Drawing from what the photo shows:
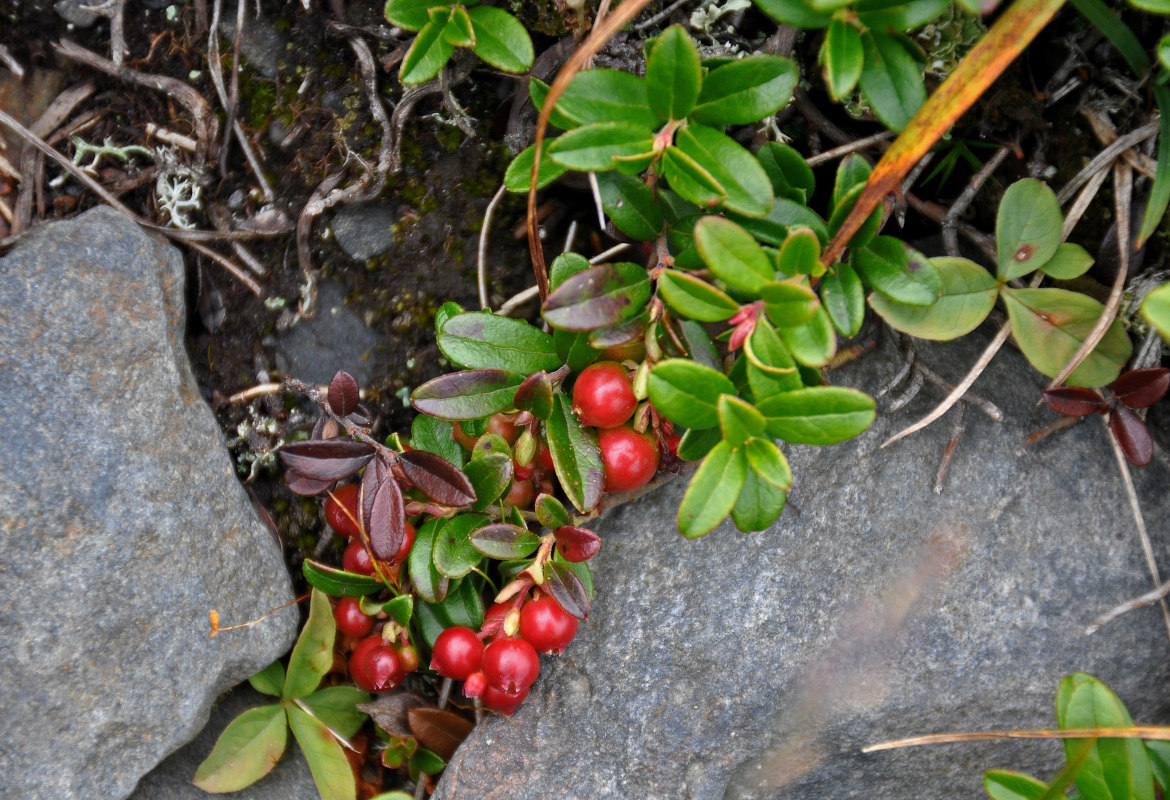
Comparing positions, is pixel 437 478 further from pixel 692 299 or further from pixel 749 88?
pixel 749 88

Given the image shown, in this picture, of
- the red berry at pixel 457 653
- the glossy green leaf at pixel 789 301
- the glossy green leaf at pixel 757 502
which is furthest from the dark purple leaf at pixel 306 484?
the glossy green leaf at pixel 789 301

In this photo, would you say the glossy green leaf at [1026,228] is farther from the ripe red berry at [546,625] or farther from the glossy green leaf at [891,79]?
the ripe red berry at [546,625]

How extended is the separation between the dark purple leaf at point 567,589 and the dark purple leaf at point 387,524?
42 centimetres

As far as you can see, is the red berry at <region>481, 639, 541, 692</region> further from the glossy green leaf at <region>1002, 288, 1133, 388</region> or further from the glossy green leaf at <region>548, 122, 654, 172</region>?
the glossy green leaf at <region>1002, 288, 1133, 388</region>

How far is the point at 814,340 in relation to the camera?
196cm

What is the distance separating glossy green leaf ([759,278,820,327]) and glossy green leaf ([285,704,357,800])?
1840mm

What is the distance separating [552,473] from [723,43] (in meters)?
1.34

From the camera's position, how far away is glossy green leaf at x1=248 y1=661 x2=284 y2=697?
2.70 metres

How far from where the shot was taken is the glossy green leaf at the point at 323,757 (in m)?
2.60

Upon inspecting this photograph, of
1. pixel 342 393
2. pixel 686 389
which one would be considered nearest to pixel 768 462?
pixel 686 389

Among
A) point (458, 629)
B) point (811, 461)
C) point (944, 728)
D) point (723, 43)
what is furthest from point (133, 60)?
point (944, 728)

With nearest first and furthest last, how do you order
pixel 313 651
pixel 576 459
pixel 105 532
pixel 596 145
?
pixel 596 145 → pixel 576 459 → pixel 105 532 → pixel 313 651

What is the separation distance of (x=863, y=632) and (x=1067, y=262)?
114 cm

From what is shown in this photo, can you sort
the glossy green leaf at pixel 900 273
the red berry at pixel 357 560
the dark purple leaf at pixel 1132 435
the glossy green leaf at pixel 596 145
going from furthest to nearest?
the red berry at pixel 357 560
the dark purple leaf at pixel 1132 435
the glossy green leaf at pixel 900 273
the glossy green leaf at pixel 596 145
